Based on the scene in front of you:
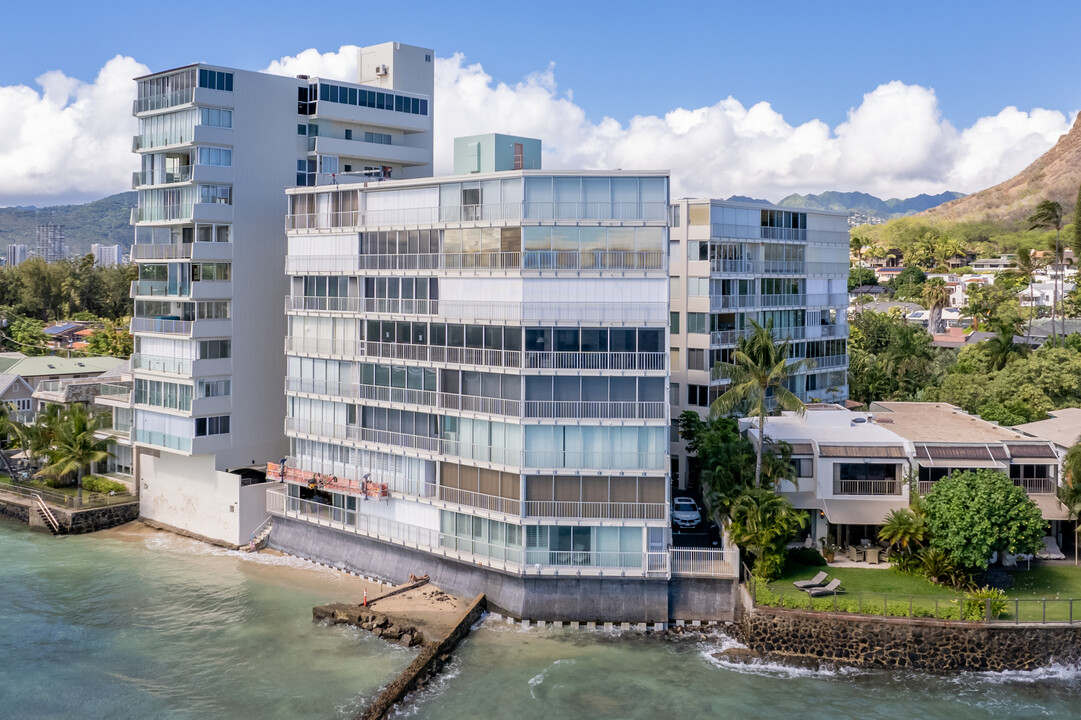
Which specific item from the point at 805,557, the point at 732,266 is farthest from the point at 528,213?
the point at 732,266

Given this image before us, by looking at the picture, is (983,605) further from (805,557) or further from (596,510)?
(596,510)

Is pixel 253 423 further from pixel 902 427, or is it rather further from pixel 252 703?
pixel 902 427

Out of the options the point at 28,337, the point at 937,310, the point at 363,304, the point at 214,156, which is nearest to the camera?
the point at 363,304

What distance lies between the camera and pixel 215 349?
5766cm

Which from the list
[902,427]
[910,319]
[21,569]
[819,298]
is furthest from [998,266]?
[21,569]

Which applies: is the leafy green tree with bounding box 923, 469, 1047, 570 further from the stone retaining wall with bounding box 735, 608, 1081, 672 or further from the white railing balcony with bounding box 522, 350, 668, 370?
→ the white railing balcony with bounding box 522, 350, 668, 370

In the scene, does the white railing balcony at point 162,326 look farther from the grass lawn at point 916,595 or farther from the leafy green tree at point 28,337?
the leafy green tree at point 28,337

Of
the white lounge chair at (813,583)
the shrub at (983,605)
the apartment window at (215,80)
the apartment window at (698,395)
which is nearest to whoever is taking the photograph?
the shrub at (983,605)

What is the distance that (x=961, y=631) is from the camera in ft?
129

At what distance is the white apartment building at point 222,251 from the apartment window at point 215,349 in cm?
6

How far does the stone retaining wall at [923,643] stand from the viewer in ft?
129

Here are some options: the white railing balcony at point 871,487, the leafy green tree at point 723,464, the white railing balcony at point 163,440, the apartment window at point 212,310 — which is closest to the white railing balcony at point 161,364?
the apartment window at point 212,310

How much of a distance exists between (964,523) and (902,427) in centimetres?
Answer: 1278

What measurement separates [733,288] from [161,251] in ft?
120
